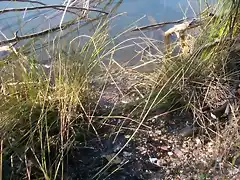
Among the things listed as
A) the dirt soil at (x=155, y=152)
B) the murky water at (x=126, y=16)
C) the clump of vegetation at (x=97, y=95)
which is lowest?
the dirt soil at (x=155, y=152)

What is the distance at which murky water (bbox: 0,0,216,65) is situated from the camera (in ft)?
5.95

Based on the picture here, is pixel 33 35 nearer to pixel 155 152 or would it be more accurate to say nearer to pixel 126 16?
pixel 155 152

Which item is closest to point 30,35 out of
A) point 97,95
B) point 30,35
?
point 30,35

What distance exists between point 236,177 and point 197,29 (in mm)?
679

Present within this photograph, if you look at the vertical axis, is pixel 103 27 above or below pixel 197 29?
above

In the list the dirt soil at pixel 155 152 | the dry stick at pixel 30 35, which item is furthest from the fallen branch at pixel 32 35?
the dirt soil at pixel 155 152

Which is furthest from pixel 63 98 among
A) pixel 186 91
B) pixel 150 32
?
pixel 150 32

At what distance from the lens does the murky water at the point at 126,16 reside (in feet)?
5.95

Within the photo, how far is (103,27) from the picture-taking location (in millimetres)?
1470

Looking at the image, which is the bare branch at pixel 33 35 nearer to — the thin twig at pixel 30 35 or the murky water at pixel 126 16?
the thin twig at pixel 30 35

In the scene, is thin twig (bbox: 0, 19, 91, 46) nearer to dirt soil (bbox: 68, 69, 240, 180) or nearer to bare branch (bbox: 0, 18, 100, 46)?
bare branch (bbox: 0, 18, 100, 46)

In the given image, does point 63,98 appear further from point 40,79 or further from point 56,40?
point 56,40

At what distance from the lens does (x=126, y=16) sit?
211 centimetres

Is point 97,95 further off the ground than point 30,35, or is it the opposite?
point 30,35
